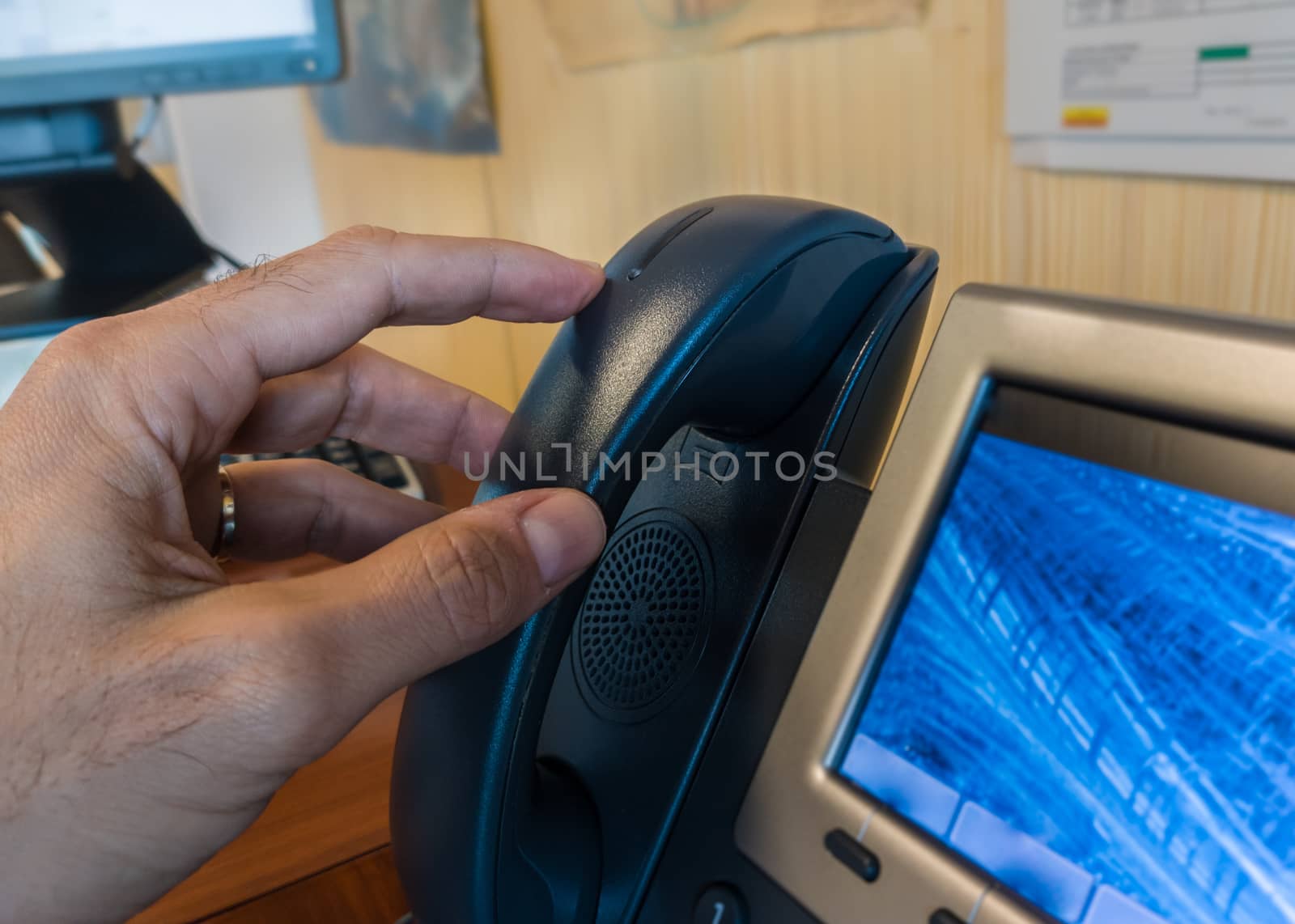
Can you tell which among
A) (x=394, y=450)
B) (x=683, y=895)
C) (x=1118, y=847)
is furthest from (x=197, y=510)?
(x=1118, y=847)

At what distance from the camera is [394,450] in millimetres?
504

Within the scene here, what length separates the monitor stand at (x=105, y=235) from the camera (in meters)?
0.84

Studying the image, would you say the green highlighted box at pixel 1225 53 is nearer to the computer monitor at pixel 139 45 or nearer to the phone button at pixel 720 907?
the phone button at pixel 720 907

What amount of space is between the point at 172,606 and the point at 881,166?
15.2 inches

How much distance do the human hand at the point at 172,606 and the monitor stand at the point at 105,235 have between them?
1.84ft

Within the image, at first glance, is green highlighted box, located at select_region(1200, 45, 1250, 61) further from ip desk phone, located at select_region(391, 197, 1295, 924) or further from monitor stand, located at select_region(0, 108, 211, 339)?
monitor stand, located at select_region(0, 108, 211, 339)

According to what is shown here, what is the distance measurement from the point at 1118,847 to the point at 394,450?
37 centimetres

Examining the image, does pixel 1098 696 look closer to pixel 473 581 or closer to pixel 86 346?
pixel 473 581

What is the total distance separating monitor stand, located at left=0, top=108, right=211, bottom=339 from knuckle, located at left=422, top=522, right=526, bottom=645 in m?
0.65

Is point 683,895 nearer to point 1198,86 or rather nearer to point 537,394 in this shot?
point 537,394

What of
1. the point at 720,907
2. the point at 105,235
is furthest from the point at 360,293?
the point at 105,235

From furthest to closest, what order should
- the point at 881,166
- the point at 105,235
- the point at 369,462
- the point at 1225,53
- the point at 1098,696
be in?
the point at 105,235 → the point at 369,462 → the point at 881,166 → the point at 1225,53 → the point at 1098,696

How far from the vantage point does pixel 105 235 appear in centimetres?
88

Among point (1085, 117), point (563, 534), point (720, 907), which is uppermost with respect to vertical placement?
point (1085, 117)
